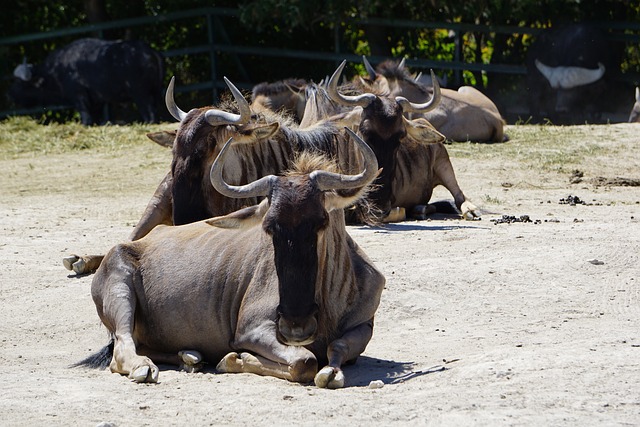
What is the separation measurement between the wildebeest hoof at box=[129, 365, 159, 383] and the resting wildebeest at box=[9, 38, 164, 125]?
14.3 meters

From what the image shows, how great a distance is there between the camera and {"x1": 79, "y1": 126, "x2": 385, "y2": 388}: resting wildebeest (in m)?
6.32

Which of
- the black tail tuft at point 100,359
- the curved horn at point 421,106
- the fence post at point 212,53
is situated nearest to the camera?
the black tail tuft at point 100,359

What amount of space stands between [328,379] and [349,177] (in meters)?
1.10

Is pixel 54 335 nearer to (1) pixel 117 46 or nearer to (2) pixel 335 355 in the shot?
(2) pixel 335 355

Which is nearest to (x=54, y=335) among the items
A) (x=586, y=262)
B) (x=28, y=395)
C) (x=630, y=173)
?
(x=28, y=395)

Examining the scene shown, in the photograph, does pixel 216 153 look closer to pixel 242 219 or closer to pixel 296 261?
pixel 242 219

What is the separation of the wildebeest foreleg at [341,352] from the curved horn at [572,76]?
45.6ft

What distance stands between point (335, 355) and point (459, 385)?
3.03ft

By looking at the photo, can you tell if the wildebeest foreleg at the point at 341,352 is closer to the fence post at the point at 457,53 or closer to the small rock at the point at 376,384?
the small rock at the point at 376,384

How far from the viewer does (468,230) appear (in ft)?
34.2

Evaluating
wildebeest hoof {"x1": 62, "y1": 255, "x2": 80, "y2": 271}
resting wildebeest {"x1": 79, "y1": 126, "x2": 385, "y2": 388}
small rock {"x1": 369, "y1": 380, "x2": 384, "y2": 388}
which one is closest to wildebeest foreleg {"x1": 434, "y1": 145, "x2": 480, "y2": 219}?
wildebeest hoof {"x1": 62, "y1": 255, "x2": 80, "y2": 271}

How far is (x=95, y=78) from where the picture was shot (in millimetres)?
21422

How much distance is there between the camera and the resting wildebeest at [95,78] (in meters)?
21.2

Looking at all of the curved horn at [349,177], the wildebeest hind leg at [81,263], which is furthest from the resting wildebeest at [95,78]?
the curved horn at [349,177]
